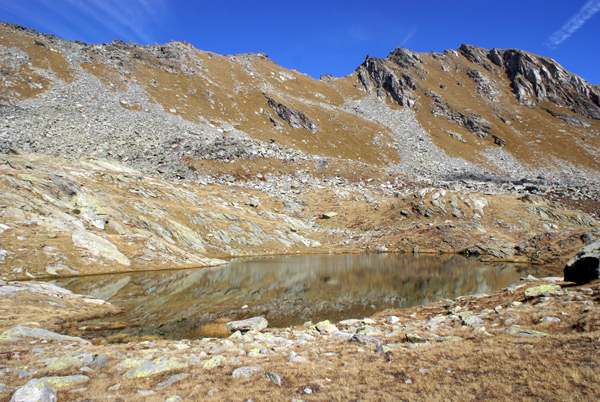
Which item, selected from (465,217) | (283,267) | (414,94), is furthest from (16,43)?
(414,94)

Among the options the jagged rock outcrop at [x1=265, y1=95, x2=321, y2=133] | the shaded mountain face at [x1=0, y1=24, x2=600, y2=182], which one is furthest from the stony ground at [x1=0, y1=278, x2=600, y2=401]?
the jagged rock outcrop at [x1=265, y1=95, x2=321, y2=133]

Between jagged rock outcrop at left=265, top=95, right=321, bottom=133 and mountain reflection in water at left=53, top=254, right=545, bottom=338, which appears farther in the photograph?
jagged rock outcrop at left=265, top=95, right=321, bottom=133

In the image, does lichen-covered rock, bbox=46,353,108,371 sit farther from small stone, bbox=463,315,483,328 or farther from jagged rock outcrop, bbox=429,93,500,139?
jagged rock outcrop, bbox=429,93,500,139

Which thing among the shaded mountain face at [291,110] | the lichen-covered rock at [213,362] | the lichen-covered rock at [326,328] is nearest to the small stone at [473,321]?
the lichen-covered rock at [326,328]

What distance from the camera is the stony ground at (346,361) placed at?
23.9 feet

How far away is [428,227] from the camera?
57000 millimetres

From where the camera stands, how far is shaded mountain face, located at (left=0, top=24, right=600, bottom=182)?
261 feet

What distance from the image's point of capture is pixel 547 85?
16225 cm

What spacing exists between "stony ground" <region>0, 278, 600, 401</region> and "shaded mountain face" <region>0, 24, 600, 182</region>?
63.2m

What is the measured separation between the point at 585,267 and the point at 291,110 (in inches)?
4319

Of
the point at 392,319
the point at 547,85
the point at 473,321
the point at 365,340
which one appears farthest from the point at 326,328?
the point at 547,85

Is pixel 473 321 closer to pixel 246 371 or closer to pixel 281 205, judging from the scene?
pixel 246 371

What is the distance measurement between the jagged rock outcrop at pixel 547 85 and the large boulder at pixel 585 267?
184 m

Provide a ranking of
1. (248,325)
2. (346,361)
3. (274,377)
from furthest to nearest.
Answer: (248,325) → (346,361) → (274,377)
